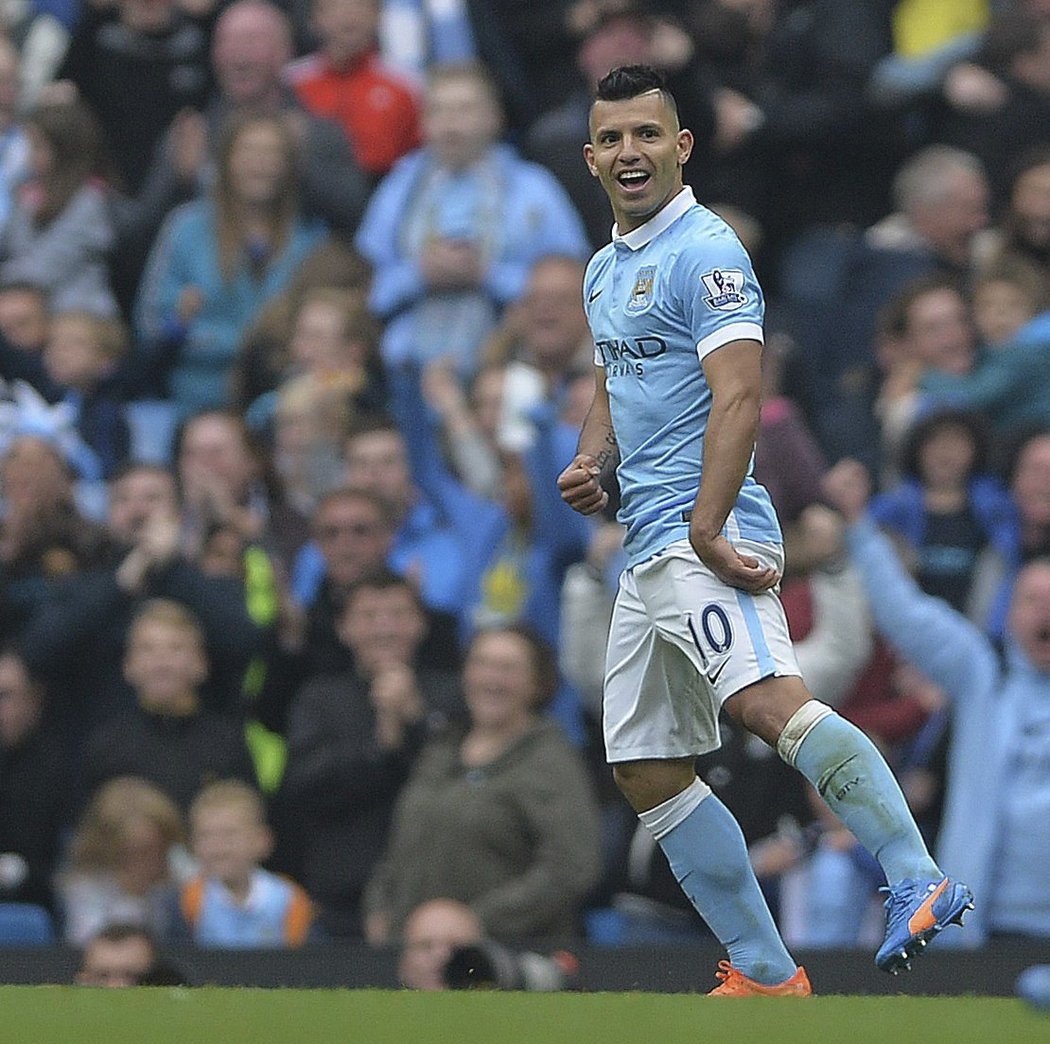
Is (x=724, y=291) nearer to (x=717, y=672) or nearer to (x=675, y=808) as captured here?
(x=717, y=672)

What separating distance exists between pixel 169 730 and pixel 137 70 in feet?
15.3

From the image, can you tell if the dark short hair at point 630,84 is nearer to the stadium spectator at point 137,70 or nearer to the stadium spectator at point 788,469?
the stadium spectator at point 788,469

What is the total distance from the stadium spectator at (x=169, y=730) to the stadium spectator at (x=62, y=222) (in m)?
2.89

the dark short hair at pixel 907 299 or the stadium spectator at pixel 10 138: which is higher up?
the stadium spectator at pixel 10 138

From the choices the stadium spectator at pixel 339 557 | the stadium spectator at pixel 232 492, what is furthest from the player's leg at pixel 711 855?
the stadium spectator at pixel 232 492

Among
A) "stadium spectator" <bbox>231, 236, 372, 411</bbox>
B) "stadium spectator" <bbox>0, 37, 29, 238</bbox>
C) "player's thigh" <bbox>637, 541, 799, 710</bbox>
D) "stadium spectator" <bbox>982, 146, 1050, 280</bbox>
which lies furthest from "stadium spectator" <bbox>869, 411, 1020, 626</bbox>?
"stadium spectator" <bbox>0, 37, 29, 238</bbox>

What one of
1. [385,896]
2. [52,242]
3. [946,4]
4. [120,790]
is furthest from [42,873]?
[946,4]

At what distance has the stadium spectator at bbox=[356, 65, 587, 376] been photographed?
11758 millimetres

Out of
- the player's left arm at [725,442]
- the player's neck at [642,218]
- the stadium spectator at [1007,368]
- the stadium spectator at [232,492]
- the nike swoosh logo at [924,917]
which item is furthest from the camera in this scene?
the stadium spectator at [232,492]

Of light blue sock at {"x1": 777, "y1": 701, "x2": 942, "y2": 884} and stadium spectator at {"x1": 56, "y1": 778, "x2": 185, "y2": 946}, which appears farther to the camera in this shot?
stadium spectator at {"x1": 56, "y1": 778, "x2": 185, "y2": 946}

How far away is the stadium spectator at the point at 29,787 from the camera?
34.2 ft

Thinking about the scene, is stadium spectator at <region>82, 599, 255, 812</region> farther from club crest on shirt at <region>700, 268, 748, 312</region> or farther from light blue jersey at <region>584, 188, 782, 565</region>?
club crest on shirt at <region>700, 268, 748, 312</region>

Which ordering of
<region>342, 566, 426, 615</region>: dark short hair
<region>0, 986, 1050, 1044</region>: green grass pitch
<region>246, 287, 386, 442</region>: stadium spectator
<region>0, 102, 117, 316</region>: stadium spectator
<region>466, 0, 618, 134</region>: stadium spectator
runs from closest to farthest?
<region>0, 986, 1050, 1044</region>: green grass pitch, <region>342, 566, 426, 615</region>: dark short hair, <region>246, 287, 386, 442</region>: stadium spectator, <region>0, 102, 117, 316</region>: stadium spectator, <region>466, 0, 618, 134</region>: stadium spectator

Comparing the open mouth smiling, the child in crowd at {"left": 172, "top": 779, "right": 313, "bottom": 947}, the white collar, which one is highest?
the open mouth smiling
